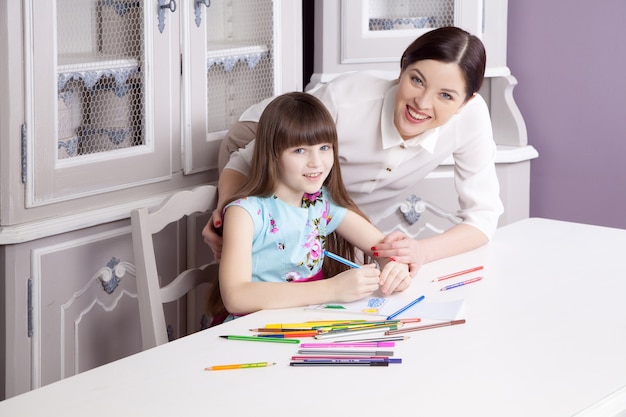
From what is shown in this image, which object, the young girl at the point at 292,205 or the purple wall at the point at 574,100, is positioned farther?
the purple wall at the point at 574,100

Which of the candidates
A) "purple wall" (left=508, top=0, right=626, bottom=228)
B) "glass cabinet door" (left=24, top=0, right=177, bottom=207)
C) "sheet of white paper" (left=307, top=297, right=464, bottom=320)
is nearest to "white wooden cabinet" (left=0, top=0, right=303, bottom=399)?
"glass cabinet door" (left=24, top=0, right=177, bottom=207)

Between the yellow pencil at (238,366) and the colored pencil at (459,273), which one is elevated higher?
→ the colored pencil at (459,273)

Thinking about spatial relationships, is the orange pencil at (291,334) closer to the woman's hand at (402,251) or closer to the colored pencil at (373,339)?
the colored pencil at (373,339)

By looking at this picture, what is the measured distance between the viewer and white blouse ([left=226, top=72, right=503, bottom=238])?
6.59 feet

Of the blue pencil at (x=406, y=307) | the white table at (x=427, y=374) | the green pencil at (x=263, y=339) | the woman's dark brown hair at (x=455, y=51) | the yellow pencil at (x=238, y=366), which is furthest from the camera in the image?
the woman's dark brown hair at (x=455, y=51)

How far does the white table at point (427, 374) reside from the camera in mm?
1117

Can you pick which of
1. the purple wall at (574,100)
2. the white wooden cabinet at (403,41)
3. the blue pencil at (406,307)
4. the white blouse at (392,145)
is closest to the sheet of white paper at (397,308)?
the blue pencil at (406,307)

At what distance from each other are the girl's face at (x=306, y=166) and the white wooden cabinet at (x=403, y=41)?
907 mm

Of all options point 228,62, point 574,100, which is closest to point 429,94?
point 228,62

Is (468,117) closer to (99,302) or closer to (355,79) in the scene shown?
(355,79)

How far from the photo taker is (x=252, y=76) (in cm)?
237

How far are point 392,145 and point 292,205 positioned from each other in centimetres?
33

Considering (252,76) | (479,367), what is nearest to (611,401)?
(479,367)

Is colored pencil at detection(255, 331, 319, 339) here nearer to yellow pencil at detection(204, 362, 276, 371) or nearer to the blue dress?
yellow pencil at detection(204, 362, 276, 371)
